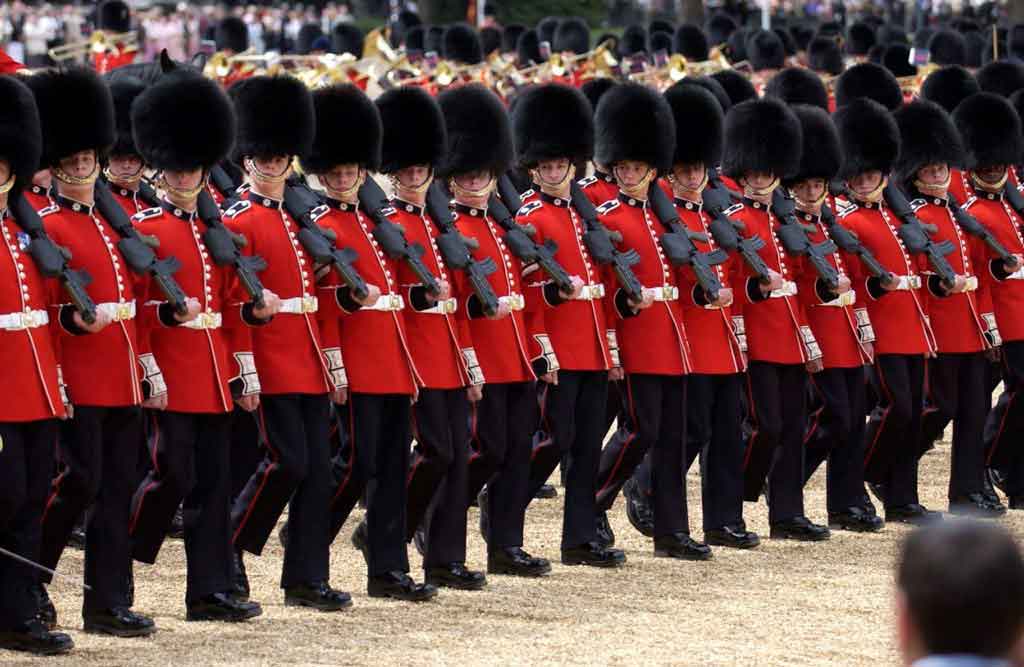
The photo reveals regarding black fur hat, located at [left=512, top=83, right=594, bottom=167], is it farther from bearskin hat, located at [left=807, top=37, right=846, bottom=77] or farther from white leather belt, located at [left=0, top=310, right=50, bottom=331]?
bearskin hat, located at [left=807, top=37, right=846, bottom=77]

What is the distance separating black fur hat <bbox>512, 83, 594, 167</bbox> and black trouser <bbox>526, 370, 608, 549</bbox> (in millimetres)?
721

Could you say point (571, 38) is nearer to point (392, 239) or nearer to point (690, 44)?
point (690, 44)

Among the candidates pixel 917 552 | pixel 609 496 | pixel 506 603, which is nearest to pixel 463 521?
pixel 506 603

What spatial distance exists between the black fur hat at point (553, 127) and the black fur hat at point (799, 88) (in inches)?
115

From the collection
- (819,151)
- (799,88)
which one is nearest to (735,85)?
(799,88)

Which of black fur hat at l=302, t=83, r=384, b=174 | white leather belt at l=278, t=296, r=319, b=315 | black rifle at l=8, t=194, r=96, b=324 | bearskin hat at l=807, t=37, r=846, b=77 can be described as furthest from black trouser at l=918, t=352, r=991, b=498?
bearskin hat at l=807, t=37, r=846, b=77

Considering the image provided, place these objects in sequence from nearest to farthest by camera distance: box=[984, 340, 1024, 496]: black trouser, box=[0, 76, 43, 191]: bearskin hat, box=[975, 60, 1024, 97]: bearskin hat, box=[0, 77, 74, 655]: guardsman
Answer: box=[0, 77, 74, 655]: guardsman, box=[0, 76, 43, 191]: bearskin hat, box=[984, 340, 1024, 496]: black trouser, box=[975, 60, 1024, 97]: bearskin hat

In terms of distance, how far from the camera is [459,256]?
246 inches

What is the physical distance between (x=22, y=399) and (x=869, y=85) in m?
6.44

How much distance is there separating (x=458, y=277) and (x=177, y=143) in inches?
38.1

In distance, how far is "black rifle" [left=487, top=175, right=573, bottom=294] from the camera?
6.52 metres

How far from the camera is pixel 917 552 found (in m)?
2.09

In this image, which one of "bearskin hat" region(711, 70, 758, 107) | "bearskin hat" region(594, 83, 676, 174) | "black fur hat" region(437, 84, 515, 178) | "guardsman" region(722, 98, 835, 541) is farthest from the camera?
"bearskin hat" region(711, 70, 758, 107)

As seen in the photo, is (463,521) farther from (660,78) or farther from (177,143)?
(660,78)
